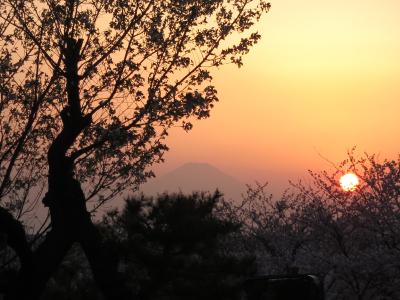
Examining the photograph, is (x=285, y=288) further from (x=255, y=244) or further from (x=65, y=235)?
(x=255, y=244)

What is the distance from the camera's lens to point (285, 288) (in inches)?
465

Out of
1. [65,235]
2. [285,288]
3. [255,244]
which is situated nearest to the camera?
[285,288]

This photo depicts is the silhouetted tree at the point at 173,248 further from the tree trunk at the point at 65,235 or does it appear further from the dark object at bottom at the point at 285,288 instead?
the dark object at bottom at the point at 285,288

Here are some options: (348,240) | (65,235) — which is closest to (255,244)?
(348,240)

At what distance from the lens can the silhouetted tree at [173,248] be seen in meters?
14.6

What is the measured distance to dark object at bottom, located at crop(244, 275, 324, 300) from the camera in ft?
37.8

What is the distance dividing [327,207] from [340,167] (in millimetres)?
1794

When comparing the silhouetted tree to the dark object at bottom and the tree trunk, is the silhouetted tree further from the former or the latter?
the dark object at bottom

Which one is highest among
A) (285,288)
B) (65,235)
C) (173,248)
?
(173,248)

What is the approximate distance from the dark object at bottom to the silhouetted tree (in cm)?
271

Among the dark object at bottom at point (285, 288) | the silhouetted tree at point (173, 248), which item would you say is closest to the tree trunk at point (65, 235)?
the silhouetted tree at point (173, 248)

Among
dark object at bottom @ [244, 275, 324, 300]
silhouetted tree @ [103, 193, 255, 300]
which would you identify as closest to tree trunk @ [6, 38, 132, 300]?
silhouetted tree @ [103, 193, 255, 300]

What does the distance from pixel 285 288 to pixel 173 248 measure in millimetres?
3990

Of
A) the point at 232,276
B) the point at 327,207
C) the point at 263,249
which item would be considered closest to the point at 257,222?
the point at 263,249
